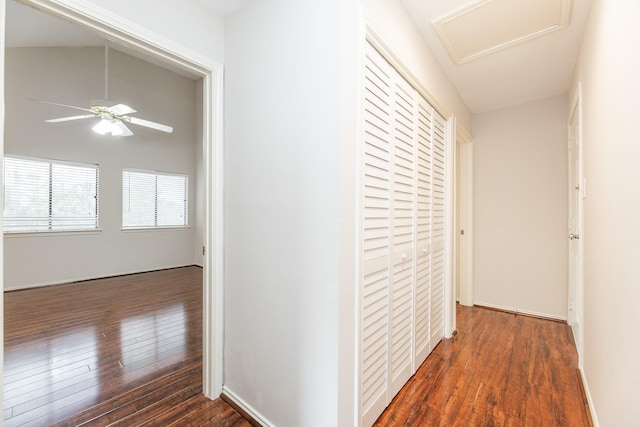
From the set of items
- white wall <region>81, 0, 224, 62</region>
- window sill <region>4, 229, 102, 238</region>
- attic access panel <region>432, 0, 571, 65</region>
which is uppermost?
attic access panel <region>432, 0, 571, 65</region>

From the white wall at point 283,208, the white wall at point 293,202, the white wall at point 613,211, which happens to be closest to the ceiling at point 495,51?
the white wall at point 293,202

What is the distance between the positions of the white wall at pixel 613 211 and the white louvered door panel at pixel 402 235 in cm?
94

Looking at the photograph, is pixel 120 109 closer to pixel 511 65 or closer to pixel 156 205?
pixel 156 205

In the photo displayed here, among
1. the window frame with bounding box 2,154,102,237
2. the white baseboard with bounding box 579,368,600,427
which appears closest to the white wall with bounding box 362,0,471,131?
the white baseboard with bounding box 579,368,600,427

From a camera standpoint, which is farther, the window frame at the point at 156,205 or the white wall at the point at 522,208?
the window frame at the point at 156,205

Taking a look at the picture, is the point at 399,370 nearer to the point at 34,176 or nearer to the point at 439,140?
the point at 439,140

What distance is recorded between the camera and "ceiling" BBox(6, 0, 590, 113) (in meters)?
1.72

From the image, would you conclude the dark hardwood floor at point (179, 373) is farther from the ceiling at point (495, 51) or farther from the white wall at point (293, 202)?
the ceiling at point (495, 51)

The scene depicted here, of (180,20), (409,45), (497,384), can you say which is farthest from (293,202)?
(497,384)

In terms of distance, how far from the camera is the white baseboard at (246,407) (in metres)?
1.46

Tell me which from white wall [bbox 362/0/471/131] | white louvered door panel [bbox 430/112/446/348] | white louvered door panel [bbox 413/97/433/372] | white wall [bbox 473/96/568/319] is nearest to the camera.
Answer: white wall [bbox 362/0/471/131]

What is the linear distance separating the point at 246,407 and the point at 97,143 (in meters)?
5.03

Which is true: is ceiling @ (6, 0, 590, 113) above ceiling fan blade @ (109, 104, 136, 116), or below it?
above

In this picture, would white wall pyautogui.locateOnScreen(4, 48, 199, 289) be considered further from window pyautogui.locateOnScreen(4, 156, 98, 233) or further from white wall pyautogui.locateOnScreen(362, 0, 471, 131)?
white wall pyautogui.locateOnScreen(362, 0, 471, 131)
